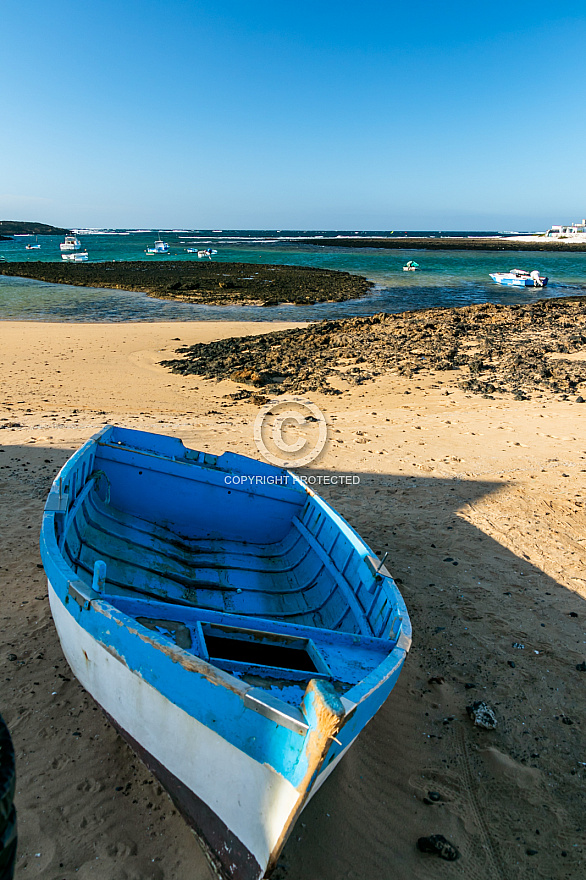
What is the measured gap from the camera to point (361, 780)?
386cm

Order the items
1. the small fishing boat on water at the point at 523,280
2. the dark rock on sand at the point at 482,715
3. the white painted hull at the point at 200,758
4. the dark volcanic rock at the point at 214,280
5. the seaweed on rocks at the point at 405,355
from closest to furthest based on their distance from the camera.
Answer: the white painted hull at the point at 200,758 < the dark rock on sand at the point at 482,715 < the seaweed on rocks at the point at 405,355 < the dark volcanic rock at the point at 214,280 < the small fishing boat on water at the point at 523,280

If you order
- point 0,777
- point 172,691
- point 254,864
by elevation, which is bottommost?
point 254,864

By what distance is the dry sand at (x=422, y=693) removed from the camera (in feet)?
A: 11.1

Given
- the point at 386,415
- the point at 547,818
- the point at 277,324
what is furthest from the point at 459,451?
the point at 277,324

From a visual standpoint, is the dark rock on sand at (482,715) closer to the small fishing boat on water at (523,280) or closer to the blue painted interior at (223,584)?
Result: the blue painted interior at (223,584)

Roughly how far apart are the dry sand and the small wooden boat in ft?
1.68

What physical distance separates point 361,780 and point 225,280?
44.6 meters

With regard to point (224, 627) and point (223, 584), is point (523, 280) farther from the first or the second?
point (224, 627)

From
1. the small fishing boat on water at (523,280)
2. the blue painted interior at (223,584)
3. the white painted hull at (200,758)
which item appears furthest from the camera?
the small fishing boat on water at (523,280)

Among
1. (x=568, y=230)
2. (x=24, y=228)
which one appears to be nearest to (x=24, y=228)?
(x=24, y=228)

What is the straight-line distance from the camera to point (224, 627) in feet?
12.1

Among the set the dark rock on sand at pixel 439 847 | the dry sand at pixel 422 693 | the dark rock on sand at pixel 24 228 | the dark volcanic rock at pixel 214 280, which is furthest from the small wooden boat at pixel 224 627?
the dark rock on sand at pixel 24 228

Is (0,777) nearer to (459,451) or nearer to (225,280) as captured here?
(459,451)

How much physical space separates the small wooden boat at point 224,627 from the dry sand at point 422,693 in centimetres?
51
